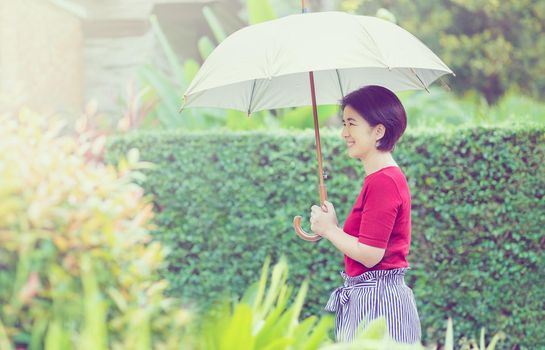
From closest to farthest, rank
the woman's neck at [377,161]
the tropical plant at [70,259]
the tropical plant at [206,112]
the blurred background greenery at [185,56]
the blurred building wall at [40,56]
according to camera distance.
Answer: the tropical plant at [70,259], the woman's neck at [377,161], the tropical plant at [206,112], the blurred background greenery at [185,56], the blurred building wall at [40,56]

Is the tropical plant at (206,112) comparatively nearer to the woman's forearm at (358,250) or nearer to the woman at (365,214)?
the woman at (365,214)

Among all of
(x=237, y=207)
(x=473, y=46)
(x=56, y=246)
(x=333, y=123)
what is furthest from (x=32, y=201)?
(x=473, y=46)

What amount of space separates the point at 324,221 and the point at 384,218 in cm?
30

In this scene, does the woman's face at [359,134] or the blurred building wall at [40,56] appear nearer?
the woman's face at [359,134]

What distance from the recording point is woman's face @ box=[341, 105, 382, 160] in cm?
297

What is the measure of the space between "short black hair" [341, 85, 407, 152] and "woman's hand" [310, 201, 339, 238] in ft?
1.08

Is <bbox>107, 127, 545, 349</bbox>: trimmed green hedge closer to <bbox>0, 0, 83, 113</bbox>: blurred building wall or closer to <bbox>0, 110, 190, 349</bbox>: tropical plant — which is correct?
<bbox>0, 0, 83, 113</bbox>: blurred building wall

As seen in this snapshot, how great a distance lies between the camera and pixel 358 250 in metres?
2.83

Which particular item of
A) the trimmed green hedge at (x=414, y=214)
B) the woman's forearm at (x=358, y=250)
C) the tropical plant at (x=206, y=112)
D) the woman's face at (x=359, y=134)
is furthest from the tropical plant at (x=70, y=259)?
the tropical plant at (x=206, y=112)

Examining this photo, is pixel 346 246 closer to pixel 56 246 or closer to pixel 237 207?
pixel 56 246

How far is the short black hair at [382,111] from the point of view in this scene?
296 cm

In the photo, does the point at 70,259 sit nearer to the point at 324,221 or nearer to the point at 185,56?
the point at 324,221

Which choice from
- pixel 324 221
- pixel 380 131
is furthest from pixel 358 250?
pixel 380 131

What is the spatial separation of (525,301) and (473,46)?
964 centimetres
